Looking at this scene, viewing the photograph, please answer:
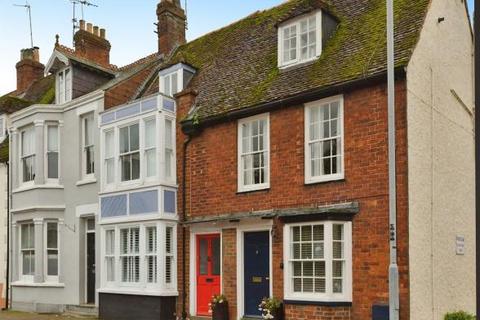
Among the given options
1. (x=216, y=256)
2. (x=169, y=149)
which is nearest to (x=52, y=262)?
(x=169, y=149)

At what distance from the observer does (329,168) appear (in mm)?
15148

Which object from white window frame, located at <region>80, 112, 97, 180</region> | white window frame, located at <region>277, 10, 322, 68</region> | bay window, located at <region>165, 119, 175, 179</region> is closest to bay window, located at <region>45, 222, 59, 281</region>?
white window frame, located at <region>80, 112, 97, 180</region>

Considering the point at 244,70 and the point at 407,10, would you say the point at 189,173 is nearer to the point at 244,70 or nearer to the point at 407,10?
the point at 244,70

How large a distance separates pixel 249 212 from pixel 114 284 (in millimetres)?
5304

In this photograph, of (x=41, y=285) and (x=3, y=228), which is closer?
(x=41, y=285)

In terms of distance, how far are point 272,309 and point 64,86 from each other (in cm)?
1206

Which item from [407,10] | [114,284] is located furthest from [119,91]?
[407,10]

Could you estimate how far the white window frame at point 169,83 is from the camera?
64.5ft

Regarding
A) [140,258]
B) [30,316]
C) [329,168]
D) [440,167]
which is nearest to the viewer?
[329,168]

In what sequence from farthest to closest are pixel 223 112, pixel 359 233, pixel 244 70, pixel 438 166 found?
pixel 244 70
pixel 223 112
pixel 438 166
pixel 359 233

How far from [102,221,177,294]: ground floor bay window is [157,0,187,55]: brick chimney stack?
27.6 feet

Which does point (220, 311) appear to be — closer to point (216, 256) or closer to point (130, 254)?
point (216, 256)

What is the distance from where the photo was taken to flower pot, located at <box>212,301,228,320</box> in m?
16.4

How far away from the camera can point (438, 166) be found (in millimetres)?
15469
